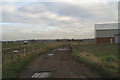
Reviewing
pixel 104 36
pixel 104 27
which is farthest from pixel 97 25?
pixel 104 36

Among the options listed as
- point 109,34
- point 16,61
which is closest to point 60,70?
point 16,61

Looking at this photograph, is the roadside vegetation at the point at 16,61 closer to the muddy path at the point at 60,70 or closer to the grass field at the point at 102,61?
the muddy path at the point at 60,70

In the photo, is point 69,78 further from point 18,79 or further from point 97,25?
point 97,25

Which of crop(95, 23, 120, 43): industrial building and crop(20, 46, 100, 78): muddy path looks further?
crop(95, 23, 120, 43): industrial building

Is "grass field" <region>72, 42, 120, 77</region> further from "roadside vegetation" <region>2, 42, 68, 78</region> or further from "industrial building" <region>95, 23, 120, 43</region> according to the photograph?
"industrial building" <region>95, 23, 120, 43</region>

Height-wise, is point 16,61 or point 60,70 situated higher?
point 16,61

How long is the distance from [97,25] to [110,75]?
48.2m

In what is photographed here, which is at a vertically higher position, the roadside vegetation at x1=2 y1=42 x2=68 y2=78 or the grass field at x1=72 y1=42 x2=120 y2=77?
the grass field at x1=72 y1=42 x2=120 y2=77

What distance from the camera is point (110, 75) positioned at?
7.56 metres

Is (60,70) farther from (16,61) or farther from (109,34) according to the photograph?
(109,34)

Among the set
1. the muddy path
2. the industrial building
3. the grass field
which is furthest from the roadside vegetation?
the industrial building

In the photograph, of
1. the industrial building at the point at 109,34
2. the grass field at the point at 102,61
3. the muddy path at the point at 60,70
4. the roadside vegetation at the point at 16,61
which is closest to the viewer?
the muddy path at the point at 60,70

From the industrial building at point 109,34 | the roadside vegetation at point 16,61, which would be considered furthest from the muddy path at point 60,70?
the industrial building at point 109,34

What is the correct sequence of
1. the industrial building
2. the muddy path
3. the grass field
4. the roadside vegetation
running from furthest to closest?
1. the industrial building
2. the roadside vegetation
3. the grass field
4. the muddy path
